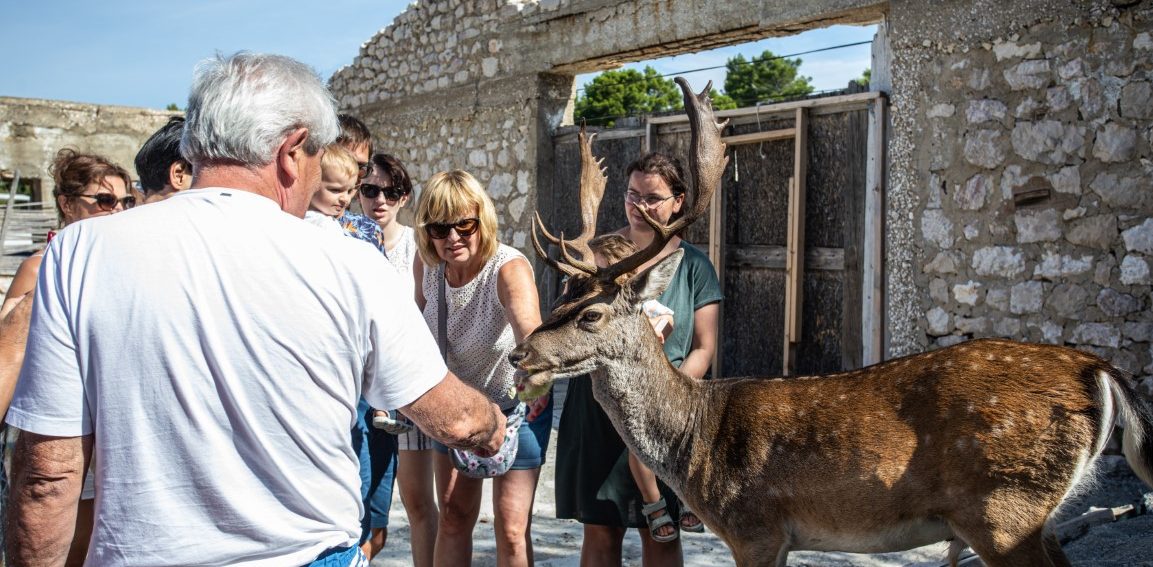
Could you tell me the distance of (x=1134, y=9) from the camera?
5.21 m

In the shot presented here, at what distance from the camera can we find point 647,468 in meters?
3.53

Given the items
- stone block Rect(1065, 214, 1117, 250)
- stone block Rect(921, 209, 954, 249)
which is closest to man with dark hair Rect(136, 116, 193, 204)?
stone block Rect(921, 209, 954, 249)

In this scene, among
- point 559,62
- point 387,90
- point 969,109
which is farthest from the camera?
point 387,90

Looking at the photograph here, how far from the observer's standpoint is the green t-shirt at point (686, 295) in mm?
3793

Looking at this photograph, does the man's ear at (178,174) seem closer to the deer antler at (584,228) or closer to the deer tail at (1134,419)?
the deer antler at (584,228)

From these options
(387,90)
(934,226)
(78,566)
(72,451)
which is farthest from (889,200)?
(387,90)

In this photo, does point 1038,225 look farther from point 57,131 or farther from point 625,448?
point 57,131

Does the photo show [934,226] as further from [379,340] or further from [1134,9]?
[379,340]

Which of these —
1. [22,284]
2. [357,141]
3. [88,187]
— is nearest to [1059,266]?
[357,141]

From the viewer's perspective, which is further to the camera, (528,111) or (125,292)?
(528,111)

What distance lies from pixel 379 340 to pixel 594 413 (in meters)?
2.04

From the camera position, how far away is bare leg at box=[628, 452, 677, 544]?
3604mm

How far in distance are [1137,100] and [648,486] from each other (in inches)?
144

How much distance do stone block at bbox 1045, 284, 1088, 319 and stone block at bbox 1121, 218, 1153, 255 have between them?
1.15ft
